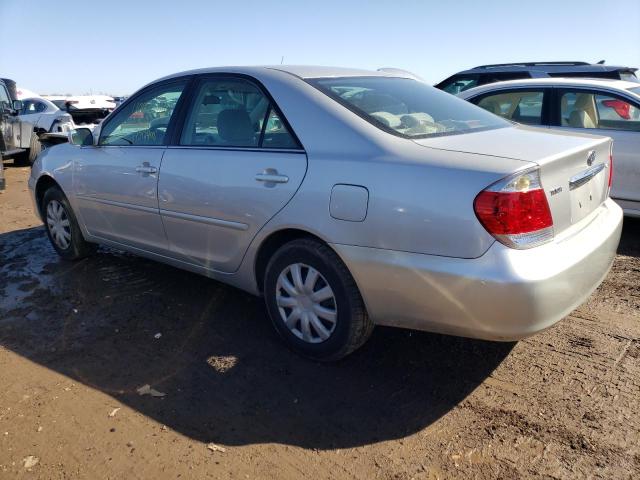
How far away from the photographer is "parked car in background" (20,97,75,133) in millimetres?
13453

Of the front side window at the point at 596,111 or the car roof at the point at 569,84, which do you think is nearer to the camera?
the front side window at the point at 596,111

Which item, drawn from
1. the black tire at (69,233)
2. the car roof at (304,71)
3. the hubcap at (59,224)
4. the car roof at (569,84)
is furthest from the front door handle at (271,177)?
the car roof at (569,84)

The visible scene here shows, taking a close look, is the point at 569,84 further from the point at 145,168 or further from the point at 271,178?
the point at 145,168

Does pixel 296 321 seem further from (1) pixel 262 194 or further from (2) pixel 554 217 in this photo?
(2) pixel 554 217

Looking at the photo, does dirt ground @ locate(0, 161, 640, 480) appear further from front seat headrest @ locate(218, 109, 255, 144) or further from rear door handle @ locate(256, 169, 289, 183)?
front seat headrest @ locate(218, 109, 255, 144)

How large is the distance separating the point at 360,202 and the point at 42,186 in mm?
3787

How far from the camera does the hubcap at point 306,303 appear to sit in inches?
118

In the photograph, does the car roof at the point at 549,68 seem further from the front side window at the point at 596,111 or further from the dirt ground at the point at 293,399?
the dirt ground at the point at 293,399

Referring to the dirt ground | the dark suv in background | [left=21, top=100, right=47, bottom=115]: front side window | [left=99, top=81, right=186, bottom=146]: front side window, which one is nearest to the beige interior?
the dirt ground

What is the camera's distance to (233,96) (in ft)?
11.6

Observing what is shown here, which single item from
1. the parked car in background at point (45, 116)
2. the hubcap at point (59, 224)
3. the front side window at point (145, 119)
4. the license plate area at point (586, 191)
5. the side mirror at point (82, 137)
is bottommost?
the hubcap at point (59, 224)

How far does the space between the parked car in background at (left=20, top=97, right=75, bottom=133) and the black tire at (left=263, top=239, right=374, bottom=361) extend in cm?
1197

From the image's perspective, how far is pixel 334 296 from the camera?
2.92m

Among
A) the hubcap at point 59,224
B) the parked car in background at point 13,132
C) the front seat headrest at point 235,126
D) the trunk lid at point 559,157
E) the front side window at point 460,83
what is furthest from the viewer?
the parked car in background at point 13,132
